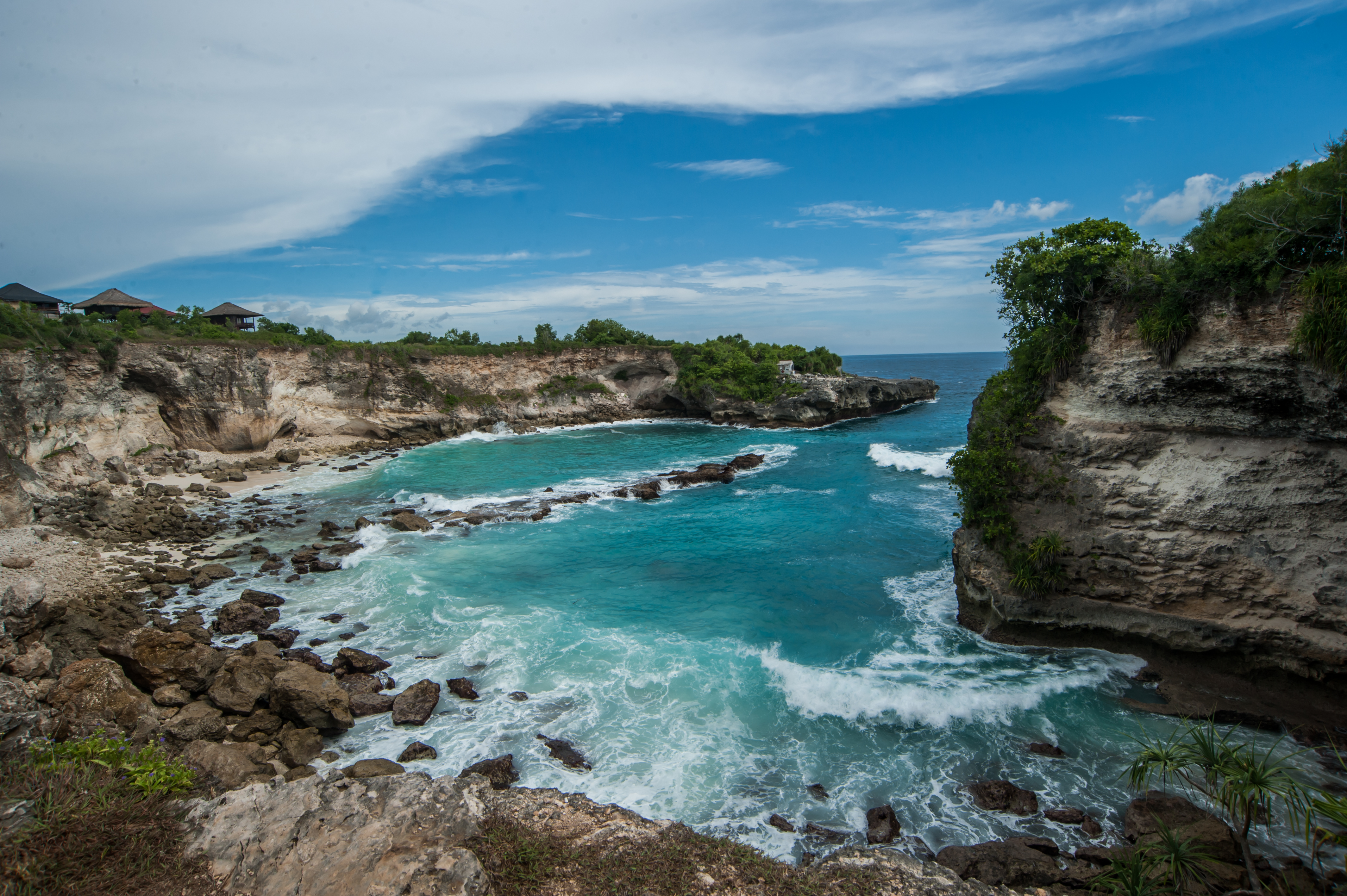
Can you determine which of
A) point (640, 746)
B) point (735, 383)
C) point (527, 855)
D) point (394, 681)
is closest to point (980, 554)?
point (640, 746)

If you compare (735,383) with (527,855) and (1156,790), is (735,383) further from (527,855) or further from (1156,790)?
(527,855)

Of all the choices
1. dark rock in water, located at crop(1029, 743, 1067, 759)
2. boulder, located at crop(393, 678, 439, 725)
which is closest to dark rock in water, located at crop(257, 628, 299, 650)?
boulder, located at crop(393, 678, 439, 725)

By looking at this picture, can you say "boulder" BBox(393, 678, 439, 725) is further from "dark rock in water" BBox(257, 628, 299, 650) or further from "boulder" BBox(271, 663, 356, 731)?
"dark rock in water" BBox(257, 628, 299, 650)

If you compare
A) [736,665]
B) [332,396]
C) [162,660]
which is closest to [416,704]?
[162,660]

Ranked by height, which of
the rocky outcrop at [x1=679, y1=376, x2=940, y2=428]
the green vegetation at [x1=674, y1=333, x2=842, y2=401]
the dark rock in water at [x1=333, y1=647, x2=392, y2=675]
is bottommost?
the dark rock in water at [x1=333, y1=647, x2=392, y2=675]

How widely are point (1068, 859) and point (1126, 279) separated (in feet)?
33.5

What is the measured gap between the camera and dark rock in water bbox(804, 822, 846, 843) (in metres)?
8.38

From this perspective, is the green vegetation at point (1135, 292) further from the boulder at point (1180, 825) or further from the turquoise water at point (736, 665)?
the boulder at point (1180, 825)

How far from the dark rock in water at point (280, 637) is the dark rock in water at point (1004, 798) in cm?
1449

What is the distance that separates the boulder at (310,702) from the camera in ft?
35.1

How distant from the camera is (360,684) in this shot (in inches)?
476

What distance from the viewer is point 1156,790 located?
9023 mm

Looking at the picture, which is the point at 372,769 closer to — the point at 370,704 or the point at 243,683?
the point at 370,704

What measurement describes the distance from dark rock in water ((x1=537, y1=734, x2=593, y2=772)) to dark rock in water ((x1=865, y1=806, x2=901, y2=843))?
14.6 ft
